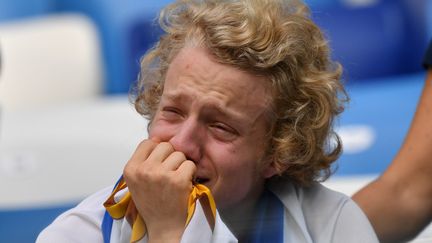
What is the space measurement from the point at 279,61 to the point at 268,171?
0.16 m

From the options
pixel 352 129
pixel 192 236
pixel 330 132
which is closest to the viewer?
Result: pixel 192 236

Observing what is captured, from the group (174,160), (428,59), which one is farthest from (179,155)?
(428,59)

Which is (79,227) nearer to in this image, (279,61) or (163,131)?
(163,131)

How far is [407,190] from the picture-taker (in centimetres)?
153

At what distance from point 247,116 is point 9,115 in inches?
92.1

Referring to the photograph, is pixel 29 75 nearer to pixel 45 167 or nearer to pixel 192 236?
pixel 45 167

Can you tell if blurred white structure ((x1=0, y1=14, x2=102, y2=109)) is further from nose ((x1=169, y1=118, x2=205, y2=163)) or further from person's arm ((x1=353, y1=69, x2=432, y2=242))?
nose ((x1=169, y1=118, x2=205, y2=163))

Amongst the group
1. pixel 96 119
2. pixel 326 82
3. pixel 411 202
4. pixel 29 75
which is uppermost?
pixel 326 82

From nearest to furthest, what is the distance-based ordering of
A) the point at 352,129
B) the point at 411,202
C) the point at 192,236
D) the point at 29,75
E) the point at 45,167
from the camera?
the point at 192,236 < the point at 411,202 < the point at 45,167 < the point at 352,129 < the point at 29,75

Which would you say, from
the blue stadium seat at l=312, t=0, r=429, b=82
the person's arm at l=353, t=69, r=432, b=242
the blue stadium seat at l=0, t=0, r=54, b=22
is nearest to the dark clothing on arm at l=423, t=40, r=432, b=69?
the person's arm at l=353, t=69, r=432, b=242

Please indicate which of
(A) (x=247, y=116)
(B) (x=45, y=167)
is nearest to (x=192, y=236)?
(A) (x=247, y=116)

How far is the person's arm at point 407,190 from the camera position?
1.44m

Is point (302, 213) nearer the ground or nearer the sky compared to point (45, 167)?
nearer the sky

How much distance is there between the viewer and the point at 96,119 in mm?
3150
